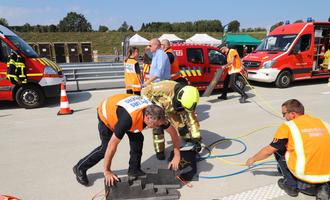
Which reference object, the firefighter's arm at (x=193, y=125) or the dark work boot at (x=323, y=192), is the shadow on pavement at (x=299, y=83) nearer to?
the firefighter's arm at (x=193, y=125)

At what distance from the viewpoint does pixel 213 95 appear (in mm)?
9195

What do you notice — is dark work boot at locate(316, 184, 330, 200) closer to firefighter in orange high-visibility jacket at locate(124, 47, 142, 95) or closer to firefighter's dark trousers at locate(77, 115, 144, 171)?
firefighter's dark trousers at locate(77, 115, 144, 171)

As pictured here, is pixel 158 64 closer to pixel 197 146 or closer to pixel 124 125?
pixel 197 146

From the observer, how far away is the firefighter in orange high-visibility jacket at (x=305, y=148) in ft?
9.37

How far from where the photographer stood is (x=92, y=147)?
4754mm

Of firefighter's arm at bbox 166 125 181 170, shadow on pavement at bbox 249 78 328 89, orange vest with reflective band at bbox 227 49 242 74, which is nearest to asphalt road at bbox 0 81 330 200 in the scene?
firefighter's arm at bbox 166 125 181 170

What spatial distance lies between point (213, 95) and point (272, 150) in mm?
6216

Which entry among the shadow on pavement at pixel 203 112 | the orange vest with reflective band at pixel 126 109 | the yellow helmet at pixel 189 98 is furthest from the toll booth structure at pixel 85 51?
the orange vest with reflective band at pixel 126 109

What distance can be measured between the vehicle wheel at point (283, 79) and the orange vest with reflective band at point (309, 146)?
7.78 m

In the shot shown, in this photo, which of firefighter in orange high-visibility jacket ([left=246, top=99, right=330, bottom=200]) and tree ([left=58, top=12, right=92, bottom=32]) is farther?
tree ([left=58, top=12, right=92, bottom=32])

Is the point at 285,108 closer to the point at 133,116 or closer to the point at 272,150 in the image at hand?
the point at 272,150

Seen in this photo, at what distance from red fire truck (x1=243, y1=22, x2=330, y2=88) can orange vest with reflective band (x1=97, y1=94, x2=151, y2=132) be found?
320 inches

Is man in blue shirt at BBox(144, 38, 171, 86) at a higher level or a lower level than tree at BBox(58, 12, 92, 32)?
lower

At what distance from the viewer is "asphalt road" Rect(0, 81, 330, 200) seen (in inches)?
134
